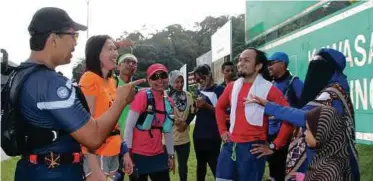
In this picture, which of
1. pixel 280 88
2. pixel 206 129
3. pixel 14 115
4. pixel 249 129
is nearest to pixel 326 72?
pixel 249 129

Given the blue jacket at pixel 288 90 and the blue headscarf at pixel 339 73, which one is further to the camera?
the blue jacket at pixel 288 90

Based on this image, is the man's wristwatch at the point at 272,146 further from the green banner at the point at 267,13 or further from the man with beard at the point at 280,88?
the green banner at the point at 267,13

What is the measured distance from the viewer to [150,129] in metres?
4.81

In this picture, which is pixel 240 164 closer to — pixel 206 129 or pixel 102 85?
pixel 102 85

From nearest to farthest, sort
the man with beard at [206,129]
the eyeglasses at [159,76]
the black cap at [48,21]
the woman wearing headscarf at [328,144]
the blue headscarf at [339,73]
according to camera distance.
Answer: the black cap at [48,21], the woman wearing headscarf at [328,144], the blue headscarf at [339,73], the eyeglasses at [159,76], the man with beard at [206,129]

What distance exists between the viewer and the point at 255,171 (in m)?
4.52

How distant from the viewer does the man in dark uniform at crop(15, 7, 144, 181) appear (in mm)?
2178

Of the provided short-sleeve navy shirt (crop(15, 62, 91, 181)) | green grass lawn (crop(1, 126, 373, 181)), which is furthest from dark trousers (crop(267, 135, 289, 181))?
short-sleeve navy shirt (crop(15, 62, 91, 181))

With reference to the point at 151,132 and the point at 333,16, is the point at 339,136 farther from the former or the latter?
the point at 333,16

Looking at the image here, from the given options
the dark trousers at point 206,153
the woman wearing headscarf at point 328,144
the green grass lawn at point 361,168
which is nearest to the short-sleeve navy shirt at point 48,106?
the woman wearing headscarf at point 328,144

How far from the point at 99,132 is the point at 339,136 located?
69.7 inches

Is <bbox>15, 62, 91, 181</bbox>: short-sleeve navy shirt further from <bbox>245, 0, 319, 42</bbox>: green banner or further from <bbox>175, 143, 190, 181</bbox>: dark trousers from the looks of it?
<bbox>245, 0, 319, 42</bbox>: green banner

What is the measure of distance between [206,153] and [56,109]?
458cm

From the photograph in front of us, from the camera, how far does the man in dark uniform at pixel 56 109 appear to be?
7.14 ft
